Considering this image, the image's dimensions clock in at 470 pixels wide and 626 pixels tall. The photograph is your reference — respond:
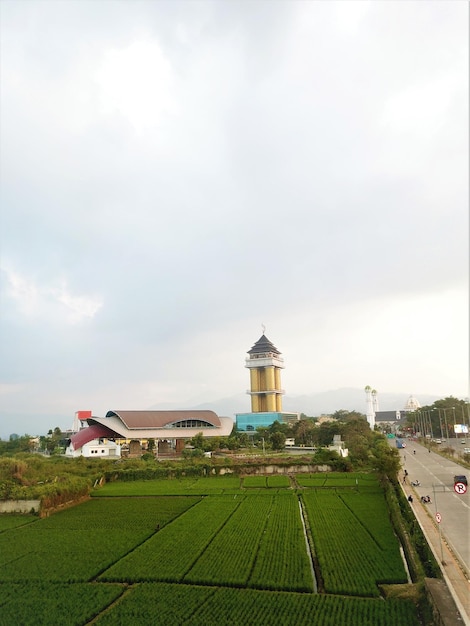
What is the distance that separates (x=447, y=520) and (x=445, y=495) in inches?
278

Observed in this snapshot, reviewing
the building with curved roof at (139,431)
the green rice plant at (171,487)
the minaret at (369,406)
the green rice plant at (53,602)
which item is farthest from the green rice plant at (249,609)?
the minaret at (369,406)

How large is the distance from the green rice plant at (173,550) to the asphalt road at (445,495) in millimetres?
11725

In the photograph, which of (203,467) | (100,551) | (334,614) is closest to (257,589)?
(334,614)

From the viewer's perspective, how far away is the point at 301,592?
16.6m

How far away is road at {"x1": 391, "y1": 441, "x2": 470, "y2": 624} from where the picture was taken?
16812 mm

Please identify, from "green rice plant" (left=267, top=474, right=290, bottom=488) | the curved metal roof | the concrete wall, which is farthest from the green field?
the curved metal roof

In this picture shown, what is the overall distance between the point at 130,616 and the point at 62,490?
22.1 meters

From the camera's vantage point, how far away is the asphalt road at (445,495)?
21.2 metres

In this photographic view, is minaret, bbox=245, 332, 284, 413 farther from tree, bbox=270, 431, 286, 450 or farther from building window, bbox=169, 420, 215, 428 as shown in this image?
tree, bbox=270, 431, 286, 450

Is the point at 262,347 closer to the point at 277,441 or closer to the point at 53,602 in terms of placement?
the point at 277,441

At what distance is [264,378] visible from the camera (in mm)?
113438

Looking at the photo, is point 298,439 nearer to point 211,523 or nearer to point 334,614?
point 211,523

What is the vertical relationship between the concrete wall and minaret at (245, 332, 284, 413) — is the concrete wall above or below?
below

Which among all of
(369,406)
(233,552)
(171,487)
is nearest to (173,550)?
(233,552)
